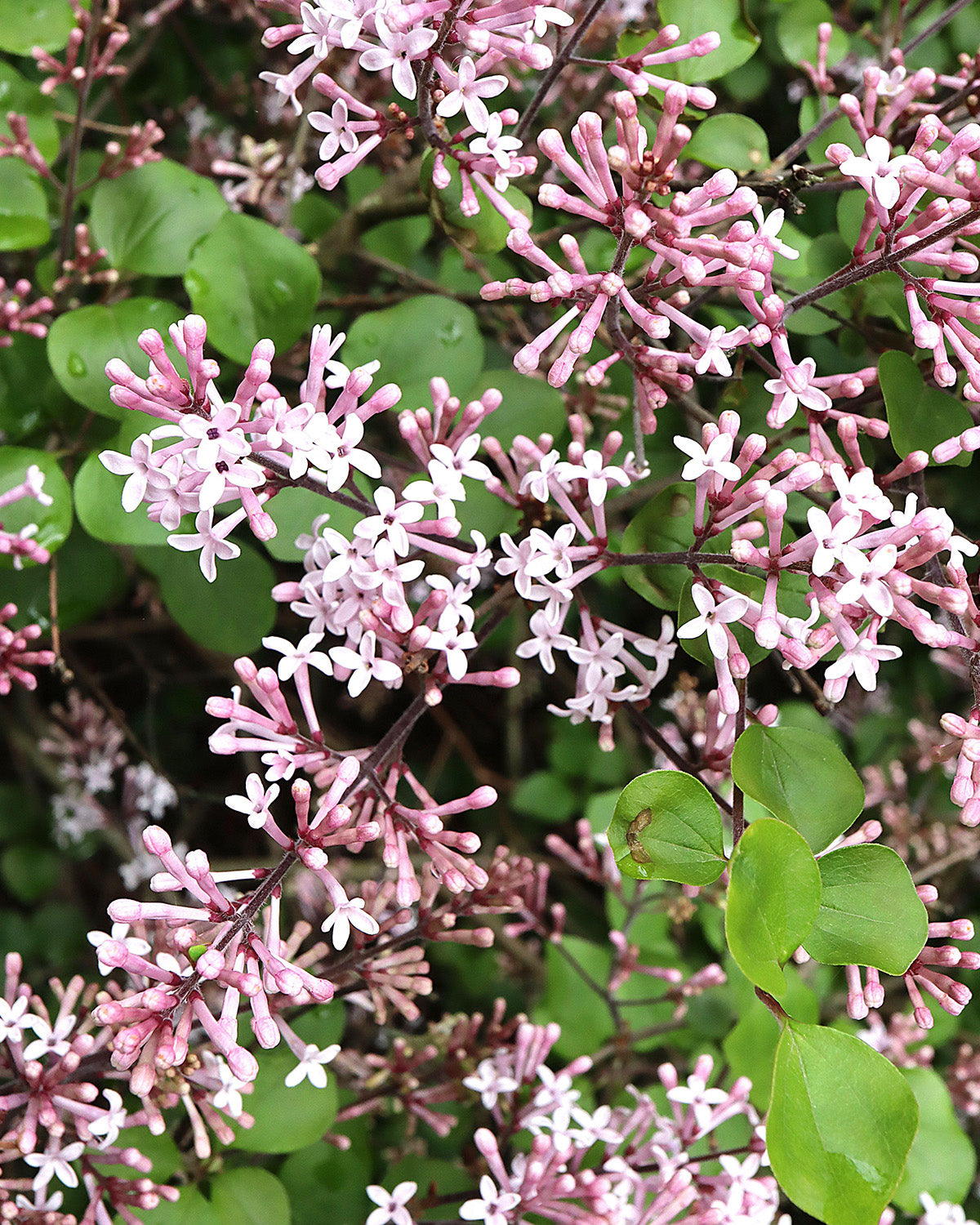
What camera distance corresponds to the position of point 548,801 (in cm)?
250

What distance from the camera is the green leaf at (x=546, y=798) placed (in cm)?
249

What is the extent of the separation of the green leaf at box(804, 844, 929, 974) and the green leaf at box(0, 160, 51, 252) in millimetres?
1514

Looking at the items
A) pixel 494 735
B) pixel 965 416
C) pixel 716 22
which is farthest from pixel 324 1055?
pixel 494 735

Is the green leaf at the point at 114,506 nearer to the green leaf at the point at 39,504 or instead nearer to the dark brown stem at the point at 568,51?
the green leaf at the point at 39,504

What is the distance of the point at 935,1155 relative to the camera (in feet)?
5.80

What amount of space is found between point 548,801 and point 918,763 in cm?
93

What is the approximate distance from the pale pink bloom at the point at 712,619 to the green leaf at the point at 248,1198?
1.01 meters

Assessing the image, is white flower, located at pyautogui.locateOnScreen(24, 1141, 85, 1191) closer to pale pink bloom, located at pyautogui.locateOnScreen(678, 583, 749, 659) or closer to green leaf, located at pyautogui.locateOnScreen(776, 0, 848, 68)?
pale pink bloom, located at pyautogui.locateOnScreen(678, 583, 749, 659)

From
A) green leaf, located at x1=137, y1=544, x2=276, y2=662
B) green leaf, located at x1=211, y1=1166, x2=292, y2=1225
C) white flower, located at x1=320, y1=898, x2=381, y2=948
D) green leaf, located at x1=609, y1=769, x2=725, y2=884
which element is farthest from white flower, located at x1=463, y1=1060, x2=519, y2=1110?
green leaf, located at x1=137, y1=544, x2=276, y2=662

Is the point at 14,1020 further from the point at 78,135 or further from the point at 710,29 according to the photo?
the point at 710,29

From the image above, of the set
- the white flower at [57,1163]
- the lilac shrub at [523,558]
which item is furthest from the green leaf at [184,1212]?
the white flower at [57,1163]

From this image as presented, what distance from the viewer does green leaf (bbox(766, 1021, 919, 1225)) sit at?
95 cm

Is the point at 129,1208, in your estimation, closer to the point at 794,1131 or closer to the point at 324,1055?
the point at 324,1055

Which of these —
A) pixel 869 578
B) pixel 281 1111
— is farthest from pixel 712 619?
pixel 281 1111
